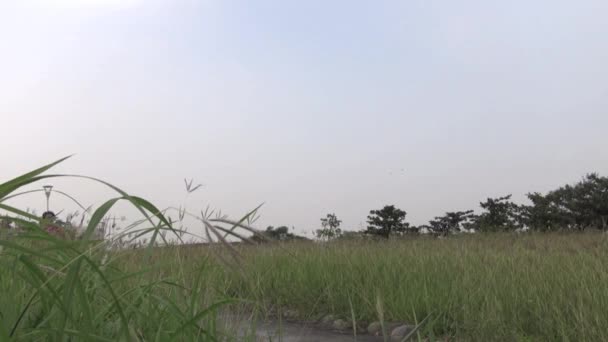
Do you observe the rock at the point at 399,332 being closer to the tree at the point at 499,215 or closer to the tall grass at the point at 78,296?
the tall grass at the point at 78,296

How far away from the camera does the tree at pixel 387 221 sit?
20859 mm

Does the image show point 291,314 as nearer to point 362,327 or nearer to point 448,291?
point 362,327

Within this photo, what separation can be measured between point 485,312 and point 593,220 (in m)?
17.3

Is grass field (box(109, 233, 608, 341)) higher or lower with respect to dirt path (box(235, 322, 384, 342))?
higher

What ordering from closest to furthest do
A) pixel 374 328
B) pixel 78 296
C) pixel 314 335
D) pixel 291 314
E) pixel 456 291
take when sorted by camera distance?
pixel 78 296
pixel 314 335
pixel 374 328
pixel 456 291
pixel 291 314

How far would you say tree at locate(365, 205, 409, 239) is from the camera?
20.9m

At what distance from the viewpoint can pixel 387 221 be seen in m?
21.1

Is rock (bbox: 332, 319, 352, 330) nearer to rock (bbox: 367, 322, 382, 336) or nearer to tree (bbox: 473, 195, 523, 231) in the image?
rock (bbox: 367, 322, 382, 336)

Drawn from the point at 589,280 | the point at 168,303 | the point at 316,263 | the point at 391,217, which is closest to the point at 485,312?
the point at 589,280

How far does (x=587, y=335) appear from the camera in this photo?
421 cm

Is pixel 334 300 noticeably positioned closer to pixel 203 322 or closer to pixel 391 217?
pixel 203 322

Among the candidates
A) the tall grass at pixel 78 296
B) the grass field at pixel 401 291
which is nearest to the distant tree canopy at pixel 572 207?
the grass field at pixel 401 291

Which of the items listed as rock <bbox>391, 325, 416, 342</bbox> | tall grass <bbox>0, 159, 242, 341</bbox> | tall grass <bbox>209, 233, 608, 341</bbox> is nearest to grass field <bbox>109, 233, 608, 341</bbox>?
tall grass <bbox>209, 233, 608, 341</bbox>

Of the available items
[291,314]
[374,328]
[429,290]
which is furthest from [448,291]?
[291,314]
